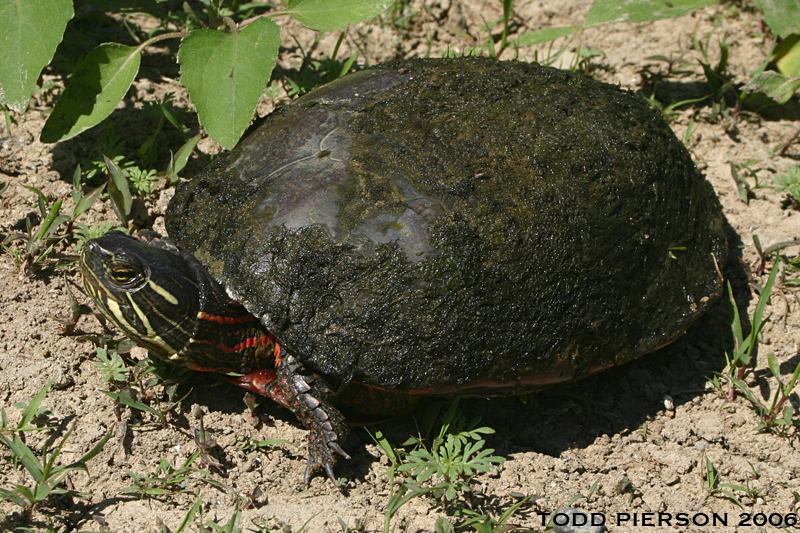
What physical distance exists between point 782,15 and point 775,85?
1.73 ft

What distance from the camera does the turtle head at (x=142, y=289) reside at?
331 cm

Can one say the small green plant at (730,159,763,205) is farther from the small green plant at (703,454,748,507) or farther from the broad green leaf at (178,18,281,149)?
the broad green leaf at (178,18,281,149)

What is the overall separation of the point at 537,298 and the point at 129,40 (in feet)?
12.7

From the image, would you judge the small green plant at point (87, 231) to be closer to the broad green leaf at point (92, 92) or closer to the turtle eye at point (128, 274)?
the broad green leaf at point (92, 92)

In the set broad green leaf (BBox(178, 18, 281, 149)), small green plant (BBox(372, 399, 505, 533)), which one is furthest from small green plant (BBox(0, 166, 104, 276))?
small green plant (BBox(372, 399, 505, 533))

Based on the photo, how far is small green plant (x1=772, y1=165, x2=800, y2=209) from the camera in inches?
189

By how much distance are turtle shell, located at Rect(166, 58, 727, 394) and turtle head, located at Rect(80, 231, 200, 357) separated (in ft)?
0.60

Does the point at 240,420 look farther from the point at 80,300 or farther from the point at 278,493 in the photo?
the point at 80,300

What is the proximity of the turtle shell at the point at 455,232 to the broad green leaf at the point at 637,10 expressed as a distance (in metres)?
1.37

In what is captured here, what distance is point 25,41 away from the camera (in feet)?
12.7

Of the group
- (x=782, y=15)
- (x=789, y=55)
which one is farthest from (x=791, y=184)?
(x=782, y=15)

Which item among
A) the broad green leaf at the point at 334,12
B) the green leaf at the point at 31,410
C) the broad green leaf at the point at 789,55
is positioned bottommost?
the green leaf at the point at 31,410

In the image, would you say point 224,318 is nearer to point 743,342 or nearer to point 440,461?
point 440,461

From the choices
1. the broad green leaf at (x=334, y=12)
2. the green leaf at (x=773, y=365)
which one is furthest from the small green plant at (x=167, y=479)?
the green leaf at (x=773, y=365)
